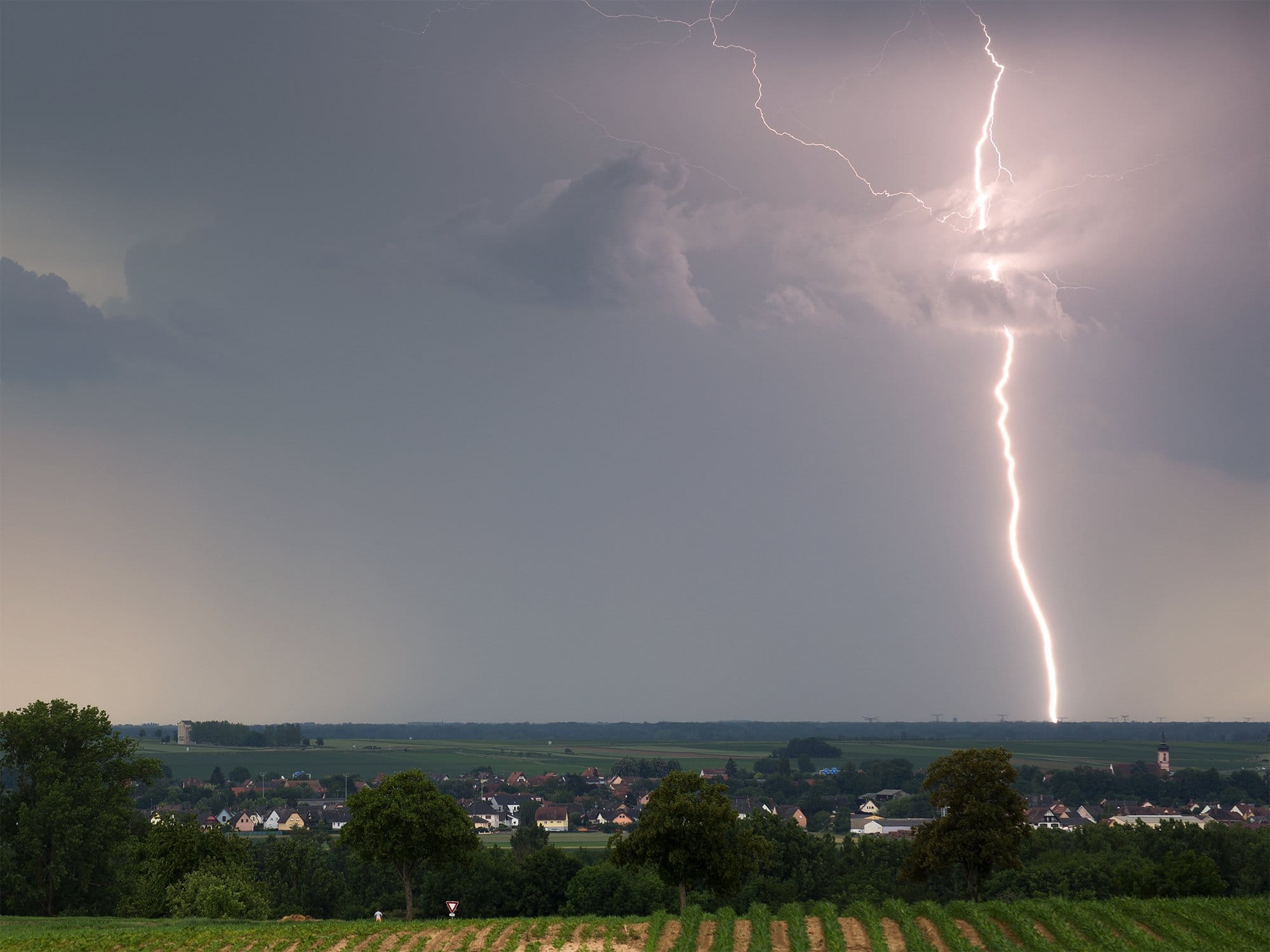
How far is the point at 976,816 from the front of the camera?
153 feet

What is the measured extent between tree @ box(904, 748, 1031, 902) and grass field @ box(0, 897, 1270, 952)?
932 cm

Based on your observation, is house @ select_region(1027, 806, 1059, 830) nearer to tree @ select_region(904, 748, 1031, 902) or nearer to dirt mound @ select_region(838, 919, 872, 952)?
tree @ select_region(904, 748, 1031, 902)

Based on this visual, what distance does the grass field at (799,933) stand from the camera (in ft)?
107

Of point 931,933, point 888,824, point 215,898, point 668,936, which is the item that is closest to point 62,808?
point 215,898

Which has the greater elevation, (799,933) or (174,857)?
(799,933)

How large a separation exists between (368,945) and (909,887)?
5560cm

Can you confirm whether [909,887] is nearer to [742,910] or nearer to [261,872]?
[742,910]

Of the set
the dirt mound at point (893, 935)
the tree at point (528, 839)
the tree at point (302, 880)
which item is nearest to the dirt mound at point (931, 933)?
the dirt mound at point (893, 935)

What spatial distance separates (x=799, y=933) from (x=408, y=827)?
20574 millimetres

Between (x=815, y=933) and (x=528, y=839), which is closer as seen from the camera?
(x=815, y=933)

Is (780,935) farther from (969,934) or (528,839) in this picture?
(528,839)

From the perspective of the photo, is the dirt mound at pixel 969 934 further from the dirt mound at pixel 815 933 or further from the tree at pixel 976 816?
the tree at pixel 976 816

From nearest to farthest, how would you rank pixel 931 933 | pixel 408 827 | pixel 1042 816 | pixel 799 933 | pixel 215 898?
pixel 931 933 → pixel 799 933 → pixel 215 898 → pixel 408 827 → pixel 1042 816

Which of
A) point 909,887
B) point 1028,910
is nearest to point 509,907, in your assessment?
point 909,887
